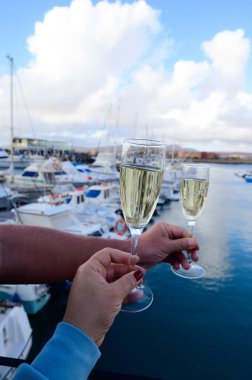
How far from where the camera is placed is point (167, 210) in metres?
23.7

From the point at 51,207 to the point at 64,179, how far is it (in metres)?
13.3

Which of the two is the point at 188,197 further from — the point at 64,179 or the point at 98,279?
the point at 64,179

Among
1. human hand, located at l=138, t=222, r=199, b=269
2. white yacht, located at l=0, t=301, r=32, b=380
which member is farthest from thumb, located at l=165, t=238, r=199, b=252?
white yacht, located at l=0, t=301, r=32, b=380

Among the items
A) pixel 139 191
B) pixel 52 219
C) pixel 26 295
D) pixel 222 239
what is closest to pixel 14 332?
pixel 26 295

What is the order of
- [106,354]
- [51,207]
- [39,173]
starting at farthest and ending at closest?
[39,173], [51,207], [106,354]

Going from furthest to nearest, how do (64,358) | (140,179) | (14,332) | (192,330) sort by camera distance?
(192,330) → (14,332) → (140,179) → (64,358)

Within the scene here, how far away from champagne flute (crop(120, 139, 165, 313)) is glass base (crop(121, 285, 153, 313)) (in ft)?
0.80

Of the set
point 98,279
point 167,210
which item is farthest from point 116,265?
point 167,210

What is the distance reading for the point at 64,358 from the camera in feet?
1.79

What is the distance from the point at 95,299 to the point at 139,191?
0.37 meters

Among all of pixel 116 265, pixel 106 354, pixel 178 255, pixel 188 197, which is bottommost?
pixel 106 354

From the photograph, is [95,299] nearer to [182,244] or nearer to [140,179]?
[140,179]

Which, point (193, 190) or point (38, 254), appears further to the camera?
point (193, 190)

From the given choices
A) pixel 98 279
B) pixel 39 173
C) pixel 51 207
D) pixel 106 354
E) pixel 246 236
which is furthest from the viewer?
pixel 39 173
